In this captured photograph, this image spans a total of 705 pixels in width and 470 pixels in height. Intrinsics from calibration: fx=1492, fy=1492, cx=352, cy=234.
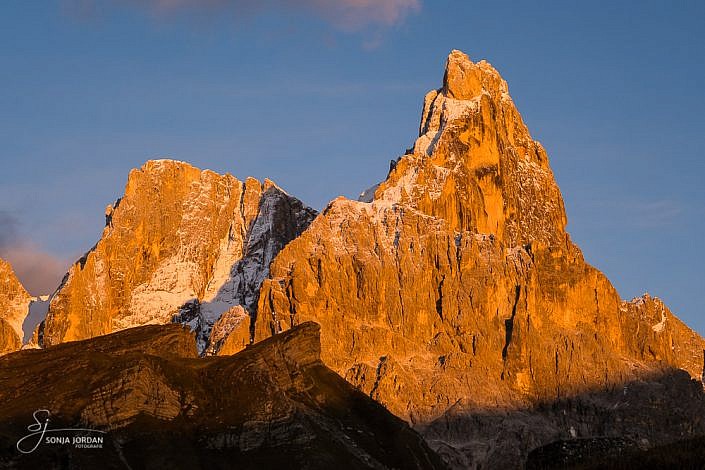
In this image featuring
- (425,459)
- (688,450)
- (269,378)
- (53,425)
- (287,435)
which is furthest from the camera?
(425,459)

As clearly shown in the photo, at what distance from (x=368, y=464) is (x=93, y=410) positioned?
28.5 metres

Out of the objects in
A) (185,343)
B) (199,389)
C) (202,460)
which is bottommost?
(202,460)

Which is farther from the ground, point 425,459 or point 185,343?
point 185,343

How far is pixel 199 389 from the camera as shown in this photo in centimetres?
14812

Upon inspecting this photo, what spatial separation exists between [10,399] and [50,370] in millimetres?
9371

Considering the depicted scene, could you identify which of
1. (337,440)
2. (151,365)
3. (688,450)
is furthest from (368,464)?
(688,450)

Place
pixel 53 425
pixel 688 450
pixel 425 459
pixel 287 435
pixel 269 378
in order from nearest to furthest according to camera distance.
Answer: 1. pixel 688 450
2. pixel 53 425
3. pixel 287 435
4. pixel 269 378
5. pixel 425 459

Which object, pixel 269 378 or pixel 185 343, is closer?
pixel 269 378

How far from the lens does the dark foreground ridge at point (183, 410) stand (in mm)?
132000

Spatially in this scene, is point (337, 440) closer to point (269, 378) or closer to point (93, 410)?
point (269, 378)

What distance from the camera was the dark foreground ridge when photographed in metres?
132

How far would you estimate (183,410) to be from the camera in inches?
5655

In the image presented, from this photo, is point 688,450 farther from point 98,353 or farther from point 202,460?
point 98,353

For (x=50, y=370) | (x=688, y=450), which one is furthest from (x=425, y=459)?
(x=688, y=450)
